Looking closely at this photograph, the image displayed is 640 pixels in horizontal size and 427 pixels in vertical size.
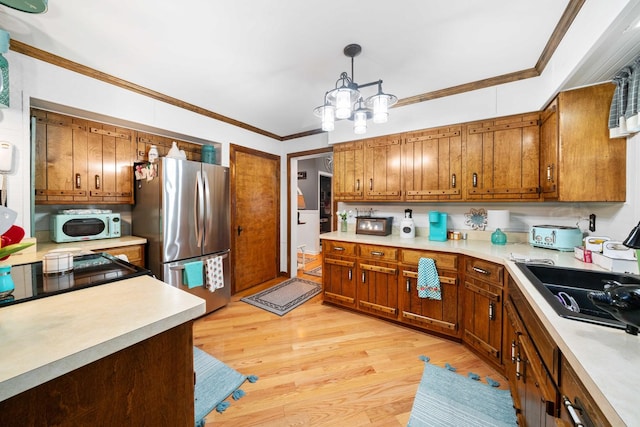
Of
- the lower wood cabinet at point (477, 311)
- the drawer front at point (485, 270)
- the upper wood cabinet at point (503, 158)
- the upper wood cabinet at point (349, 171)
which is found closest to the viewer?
the lower wood cabinet at point (477, 311)

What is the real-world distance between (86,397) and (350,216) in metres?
3.10

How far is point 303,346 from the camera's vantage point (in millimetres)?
2240

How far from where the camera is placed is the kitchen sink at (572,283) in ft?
3.69

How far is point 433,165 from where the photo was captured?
268 cm

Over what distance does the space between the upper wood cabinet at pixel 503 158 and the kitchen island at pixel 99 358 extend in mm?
2651

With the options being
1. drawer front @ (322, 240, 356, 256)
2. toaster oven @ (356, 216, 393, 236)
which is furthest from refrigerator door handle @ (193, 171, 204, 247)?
toaster oven @ (356, 216, 393, 236)

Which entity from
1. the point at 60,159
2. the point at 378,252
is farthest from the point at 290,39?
the point at 60,159

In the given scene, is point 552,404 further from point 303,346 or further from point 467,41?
point 467,41

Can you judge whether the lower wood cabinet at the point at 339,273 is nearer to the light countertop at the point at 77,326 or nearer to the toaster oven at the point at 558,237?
the toaster oven at the point at 558,237

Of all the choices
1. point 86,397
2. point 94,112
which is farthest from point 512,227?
point 94,112

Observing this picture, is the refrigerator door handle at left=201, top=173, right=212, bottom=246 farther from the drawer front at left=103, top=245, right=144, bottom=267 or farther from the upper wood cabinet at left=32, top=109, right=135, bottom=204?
the upper wood cabinet at left=32, top=109, right=135, bottom=204

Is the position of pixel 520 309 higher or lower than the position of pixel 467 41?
lower

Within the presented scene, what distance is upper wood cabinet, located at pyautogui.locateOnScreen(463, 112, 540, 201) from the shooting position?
7.32 ft

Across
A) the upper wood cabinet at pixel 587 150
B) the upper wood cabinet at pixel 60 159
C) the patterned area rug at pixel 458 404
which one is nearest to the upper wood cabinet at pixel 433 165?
the upper wood cabinet at pixel 587 150
